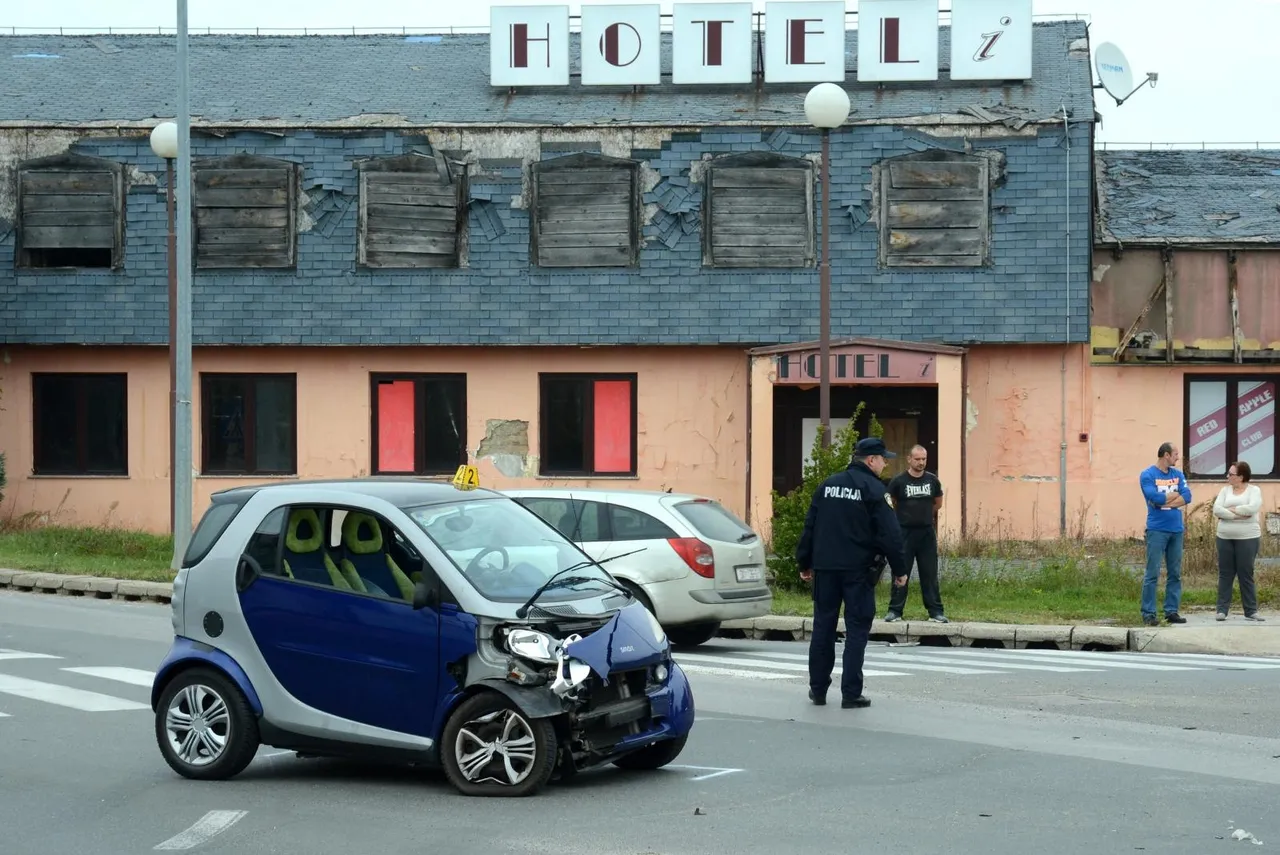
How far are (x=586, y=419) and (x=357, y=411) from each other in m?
3.74

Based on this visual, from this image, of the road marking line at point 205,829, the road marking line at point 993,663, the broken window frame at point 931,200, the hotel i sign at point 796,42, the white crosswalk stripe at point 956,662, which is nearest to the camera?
the road marking line at point 205,829

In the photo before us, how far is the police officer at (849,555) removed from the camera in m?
11.8

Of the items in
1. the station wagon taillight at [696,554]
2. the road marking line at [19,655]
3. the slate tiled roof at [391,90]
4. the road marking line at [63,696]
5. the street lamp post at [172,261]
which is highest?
the slate tiled roof at [391,90]

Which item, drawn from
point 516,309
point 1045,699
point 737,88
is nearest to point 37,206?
point 516,309

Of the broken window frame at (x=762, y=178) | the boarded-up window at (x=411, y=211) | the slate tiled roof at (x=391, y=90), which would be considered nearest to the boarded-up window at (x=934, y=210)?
the slate tiled roof at (x=391, y=90)

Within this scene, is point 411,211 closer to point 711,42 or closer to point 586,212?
point 586,212

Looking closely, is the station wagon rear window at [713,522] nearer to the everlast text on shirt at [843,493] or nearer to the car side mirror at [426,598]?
the everlast text on shirt at [843,493]

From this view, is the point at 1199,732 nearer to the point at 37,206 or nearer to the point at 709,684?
the point at 709,684

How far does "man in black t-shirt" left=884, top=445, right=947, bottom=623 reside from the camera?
59.1 ft

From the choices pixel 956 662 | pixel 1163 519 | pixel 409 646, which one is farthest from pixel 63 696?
pixel 1163 519

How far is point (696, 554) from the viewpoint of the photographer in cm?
1596

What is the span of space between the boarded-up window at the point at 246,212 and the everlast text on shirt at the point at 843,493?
Answer: 17.9 meters

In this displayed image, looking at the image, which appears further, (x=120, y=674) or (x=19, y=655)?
(x=19, y=655)

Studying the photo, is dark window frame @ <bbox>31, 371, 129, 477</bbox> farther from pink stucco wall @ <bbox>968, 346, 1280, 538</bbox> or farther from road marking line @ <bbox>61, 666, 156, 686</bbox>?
road marking line @ <bbox>61, 666, 156, 686</bbox>
